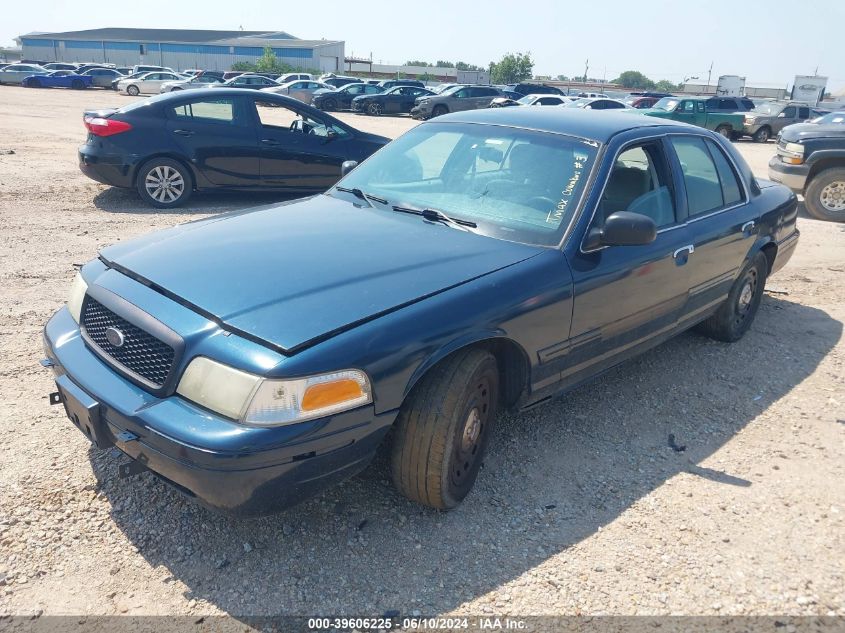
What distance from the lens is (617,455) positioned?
366 cm

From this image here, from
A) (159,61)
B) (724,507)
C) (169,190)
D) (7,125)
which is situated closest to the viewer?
(724,507)

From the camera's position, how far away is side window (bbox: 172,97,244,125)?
27.8 feet

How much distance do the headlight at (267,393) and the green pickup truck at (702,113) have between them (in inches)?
796

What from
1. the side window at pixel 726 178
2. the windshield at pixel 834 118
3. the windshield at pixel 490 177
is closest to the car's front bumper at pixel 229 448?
the windshield at pixel 490 177

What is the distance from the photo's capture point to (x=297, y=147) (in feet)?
29.1

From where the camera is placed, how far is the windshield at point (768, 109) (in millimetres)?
24266

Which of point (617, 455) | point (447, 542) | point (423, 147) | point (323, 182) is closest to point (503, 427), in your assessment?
point (617, 455)

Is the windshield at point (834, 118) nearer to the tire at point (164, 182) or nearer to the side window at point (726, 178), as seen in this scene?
the side window at point (726, 178)

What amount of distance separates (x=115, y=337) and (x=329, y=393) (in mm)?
971

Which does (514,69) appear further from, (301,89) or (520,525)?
(520,525)

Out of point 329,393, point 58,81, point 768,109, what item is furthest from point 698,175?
point 58,81

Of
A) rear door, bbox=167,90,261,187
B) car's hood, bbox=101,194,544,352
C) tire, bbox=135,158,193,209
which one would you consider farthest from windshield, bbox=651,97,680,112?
car's hood, bbox=101,194,544,352

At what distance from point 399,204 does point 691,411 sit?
2.18 m

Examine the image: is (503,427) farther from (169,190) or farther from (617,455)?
(169,190)
